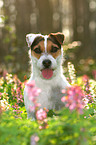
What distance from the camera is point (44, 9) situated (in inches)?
643

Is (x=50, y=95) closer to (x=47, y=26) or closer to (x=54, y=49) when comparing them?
(x=54, y=49)

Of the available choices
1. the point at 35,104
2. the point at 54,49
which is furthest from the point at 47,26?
the point at 35,104

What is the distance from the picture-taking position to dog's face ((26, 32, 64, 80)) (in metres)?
3.89

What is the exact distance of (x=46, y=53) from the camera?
13.1 feet

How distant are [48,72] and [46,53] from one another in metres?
0.34

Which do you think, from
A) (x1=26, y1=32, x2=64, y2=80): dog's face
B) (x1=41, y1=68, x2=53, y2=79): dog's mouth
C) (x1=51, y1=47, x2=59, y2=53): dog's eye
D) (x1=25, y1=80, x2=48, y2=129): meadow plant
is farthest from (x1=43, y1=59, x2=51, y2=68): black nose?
(x1=25, y1=80, x2=48, y2=129): meadow plant

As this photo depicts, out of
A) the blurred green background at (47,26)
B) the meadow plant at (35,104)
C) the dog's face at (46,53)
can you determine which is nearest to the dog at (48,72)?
the dog's face at (46,53)

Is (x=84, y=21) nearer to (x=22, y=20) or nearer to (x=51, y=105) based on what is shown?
(x=22, y=20)

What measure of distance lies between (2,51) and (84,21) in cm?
742

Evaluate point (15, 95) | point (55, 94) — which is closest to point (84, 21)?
point (15, 95)

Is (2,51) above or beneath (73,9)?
beneath

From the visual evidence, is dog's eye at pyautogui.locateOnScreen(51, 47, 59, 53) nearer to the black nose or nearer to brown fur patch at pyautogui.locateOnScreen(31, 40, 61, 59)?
brown fur patch at pyautogui.locateOnScreen(31, 40, 61, 59)

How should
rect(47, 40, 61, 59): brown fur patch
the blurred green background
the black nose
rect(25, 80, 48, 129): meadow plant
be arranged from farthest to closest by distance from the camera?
the blurred green background, rect(47, 40, 61, 59): brown fur patch, the black nose, rect(25, 80, 48, 129): meadow plant

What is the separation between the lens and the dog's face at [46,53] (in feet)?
12.8
